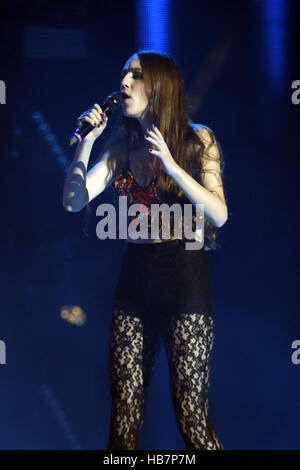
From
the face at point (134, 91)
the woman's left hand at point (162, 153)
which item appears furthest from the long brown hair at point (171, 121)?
the woman's left hand at point (162, 153)

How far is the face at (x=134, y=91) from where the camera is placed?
1.75m

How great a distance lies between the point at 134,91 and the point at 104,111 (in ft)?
0.40

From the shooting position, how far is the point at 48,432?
264 cm

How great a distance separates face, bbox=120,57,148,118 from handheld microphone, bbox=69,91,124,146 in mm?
24

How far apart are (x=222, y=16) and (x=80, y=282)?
1274mm

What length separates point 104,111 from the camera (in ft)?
5.56

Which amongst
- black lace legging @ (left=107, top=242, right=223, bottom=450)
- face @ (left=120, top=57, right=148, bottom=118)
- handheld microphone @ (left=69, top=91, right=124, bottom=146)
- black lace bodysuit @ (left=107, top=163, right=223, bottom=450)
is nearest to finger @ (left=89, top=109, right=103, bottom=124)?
handheld microphone @ (left=69, top=91, right=124, bottom=146)

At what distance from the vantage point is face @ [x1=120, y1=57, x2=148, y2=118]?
5.74 feet

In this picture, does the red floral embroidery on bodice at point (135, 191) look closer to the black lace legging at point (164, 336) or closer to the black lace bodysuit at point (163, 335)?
the black lace bodysuit at point (163, 335)

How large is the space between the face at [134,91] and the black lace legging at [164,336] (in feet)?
1.31

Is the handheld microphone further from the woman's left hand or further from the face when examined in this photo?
the woman's left hand

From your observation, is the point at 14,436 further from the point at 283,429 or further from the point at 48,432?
the point at 283,429

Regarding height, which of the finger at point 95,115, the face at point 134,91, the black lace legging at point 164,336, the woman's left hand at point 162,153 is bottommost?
the black lace legging at point 164,336
